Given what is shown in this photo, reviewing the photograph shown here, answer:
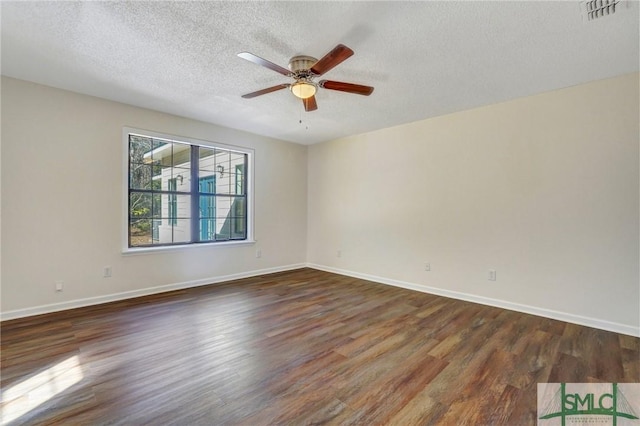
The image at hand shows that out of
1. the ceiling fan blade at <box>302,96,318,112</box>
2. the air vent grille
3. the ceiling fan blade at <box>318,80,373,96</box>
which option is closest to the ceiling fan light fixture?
the ceiling fan blade at <box>318,80,373,96</box>

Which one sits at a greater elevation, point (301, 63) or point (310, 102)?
point (301, 63)

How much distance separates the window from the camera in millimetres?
4086

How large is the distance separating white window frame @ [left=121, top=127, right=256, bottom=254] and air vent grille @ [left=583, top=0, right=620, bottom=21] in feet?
14.6

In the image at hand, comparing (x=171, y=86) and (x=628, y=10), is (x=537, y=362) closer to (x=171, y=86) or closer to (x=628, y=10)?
(x=628, y=10)

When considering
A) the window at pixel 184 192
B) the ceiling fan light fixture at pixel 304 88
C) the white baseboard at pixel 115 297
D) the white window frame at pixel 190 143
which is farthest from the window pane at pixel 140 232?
the ceiling fan light fixture at pixel 304 88

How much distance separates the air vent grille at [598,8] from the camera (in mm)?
1891

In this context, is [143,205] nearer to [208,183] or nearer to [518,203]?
[208,183]

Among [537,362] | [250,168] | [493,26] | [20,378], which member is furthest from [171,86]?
[537,362]
